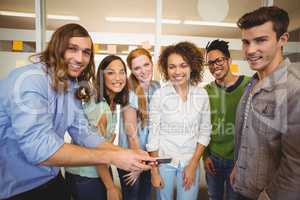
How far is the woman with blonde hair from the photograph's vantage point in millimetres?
1718

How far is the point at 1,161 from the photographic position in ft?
3.41

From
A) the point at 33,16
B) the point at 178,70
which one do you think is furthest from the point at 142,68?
the point at 33,16

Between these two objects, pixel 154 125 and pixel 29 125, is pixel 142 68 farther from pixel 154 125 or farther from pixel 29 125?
pixel 29 125

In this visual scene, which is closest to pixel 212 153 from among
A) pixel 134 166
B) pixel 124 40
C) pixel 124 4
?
pixel 134 166

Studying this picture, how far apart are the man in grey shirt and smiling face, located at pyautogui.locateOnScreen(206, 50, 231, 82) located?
1.49ft

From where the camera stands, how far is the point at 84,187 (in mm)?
1467

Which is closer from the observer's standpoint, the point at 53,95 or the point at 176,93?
the point at 53,95

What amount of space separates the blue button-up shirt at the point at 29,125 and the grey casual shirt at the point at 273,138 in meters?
0.82

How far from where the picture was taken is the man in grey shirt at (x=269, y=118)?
2.91 ft

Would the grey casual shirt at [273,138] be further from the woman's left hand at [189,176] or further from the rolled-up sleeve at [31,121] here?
the rolled-up sleeve at [31,121]

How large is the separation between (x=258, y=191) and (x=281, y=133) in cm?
37

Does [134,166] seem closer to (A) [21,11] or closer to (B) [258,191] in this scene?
(B) [258,191]

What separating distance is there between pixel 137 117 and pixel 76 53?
29.2 inches

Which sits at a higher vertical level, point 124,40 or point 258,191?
point 124,40
